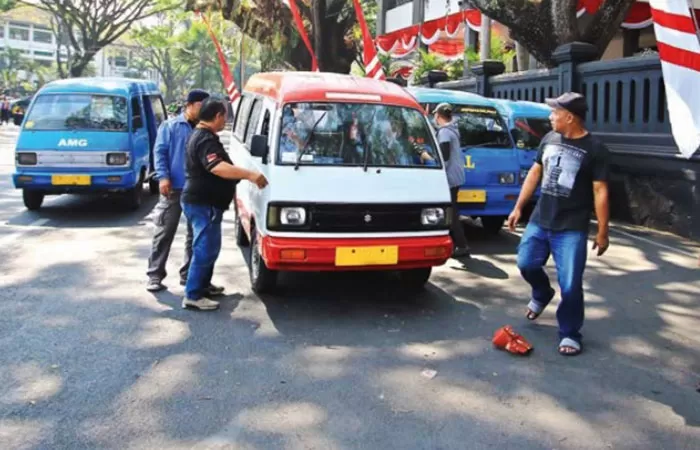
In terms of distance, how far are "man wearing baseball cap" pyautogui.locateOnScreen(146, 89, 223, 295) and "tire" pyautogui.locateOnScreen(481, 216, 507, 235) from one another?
14.4 feet

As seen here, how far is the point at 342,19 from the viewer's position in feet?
72.8

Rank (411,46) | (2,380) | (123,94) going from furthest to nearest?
1. (411,46)
2. (123,94)
3. (2,380)

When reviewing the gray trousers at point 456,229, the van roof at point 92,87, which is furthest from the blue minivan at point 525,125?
the van roof at point 92,87

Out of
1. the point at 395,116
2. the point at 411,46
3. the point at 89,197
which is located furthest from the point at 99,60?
the point at 395,116

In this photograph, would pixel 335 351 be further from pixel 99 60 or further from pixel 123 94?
pixel 99 60

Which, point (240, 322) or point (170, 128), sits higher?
point (170, 128)

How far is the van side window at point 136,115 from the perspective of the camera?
11.1m

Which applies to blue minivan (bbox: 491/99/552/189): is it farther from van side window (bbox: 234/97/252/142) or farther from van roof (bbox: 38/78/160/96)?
van roof (bbox: 38/78/160/96)

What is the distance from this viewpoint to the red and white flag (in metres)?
7.64

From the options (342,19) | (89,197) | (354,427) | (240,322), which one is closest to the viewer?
(354,427)

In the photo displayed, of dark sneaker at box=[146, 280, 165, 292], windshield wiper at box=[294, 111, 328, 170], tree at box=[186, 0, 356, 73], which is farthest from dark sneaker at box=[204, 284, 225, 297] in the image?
tree at box=[186, 0, 356, 73]

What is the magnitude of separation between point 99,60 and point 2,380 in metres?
113

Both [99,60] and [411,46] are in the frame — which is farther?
[99,60]

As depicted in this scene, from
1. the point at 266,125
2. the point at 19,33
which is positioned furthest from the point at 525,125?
the point at 19,33
